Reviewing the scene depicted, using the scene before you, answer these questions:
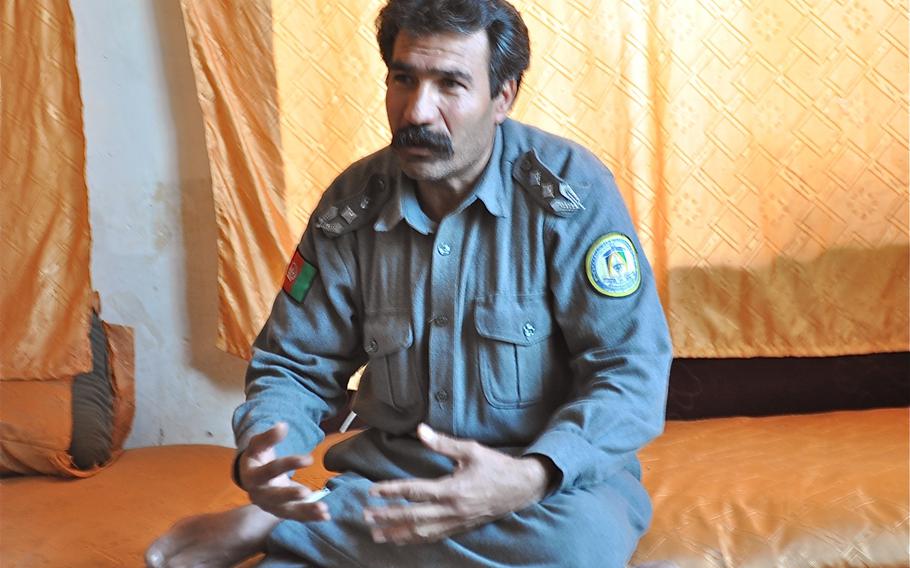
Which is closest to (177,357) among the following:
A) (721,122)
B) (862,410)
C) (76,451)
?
(76,451)

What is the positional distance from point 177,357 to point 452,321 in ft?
4.06

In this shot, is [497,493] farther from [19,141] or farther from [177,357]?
[19,141]

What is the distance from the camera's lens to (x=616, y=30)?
7.70ft

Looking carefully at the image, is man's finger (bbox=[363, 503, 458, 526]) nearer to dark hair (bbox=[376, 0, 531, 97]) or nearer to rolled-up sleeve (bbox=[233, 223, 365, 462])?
rolled-up sleeve (bbox=[233, 223, 365, 462])

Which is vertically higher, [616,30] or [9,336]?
[616,30]

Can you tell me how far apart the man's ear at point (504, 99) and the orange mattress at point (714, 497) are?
0.74 m

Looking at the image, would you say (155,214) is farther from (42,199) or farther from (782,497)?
(782,497)

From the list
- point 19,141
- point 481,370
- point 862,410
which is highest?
point 19,141

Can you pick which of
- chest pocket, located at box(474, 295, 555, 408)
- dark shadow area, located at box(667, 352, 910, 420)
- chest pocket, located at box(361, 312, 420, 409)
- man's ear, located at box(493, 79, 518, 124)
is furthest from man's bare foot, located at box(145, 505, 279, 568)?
dark shadow area, located at box(667, 352, 910, 420)

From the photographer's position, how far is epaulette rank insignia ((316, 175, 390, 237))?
5.63ft

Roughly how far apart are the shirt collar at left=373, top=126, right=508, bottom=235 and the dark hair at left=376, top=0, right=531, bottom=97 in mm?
109

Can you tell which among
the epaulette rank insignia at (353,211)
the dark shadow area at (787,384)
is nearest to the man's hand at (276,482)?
the epaulette rank insignia at (353,211)

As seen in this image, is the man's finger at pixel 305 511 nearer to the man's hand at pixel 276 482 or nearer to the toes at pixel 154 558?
the man's hand at pixel 276 482

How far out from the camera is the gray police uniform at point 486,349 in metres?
1.48
